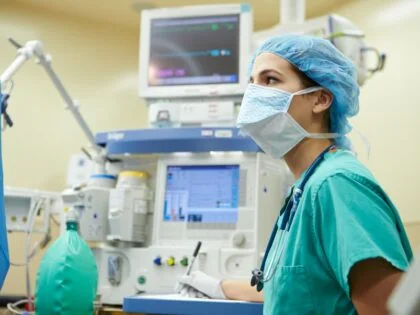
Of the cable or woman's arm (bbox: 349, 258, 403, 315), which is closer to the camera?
woman's arm (bbox: 349, 258, 403, 315)

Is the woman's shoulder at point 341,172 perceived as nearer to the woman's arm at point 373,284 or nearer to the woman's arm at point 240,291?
the woman's arm at point 373,284

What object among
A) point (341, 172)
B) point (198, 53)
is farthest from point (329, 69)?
point (198, 53)

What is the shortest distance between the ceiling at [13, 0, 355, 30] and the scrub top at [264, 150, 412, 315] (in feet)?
9.97

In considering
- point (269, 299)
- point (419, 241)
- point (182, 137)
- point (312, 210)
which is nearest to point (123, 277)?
point (182, 137)

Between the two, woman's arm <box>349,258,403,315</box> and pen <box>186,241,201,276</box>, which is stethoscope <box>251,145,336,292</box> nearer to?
woman's arm <box>349,258,403,315</box>

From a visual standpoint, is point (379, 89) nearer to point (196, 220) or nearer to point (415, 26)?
point (415, 26)

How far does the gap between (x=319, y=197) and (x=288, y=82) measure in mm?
372

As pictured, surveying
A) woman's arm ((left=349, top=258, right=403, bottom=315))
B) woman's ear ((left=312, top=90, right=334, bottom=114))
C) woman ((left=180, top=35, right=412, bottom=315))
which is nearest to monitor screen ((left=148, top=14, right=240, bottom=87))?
woman ((left=180, top=35, right=412, bottom=315))

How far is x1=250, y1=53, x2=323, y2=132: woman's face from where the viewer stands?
1390 millimetres

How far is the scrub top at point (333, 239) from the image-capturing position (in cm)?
104

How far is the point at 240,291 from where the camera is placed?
1871 millimetres

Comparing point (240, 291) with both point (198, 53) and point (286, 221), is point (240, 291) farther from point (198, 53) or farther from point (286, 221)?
point (198, 53)

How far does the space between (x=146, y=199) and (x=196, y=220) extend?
0.85 ft

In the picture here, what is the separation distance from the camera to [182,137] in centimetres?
238
